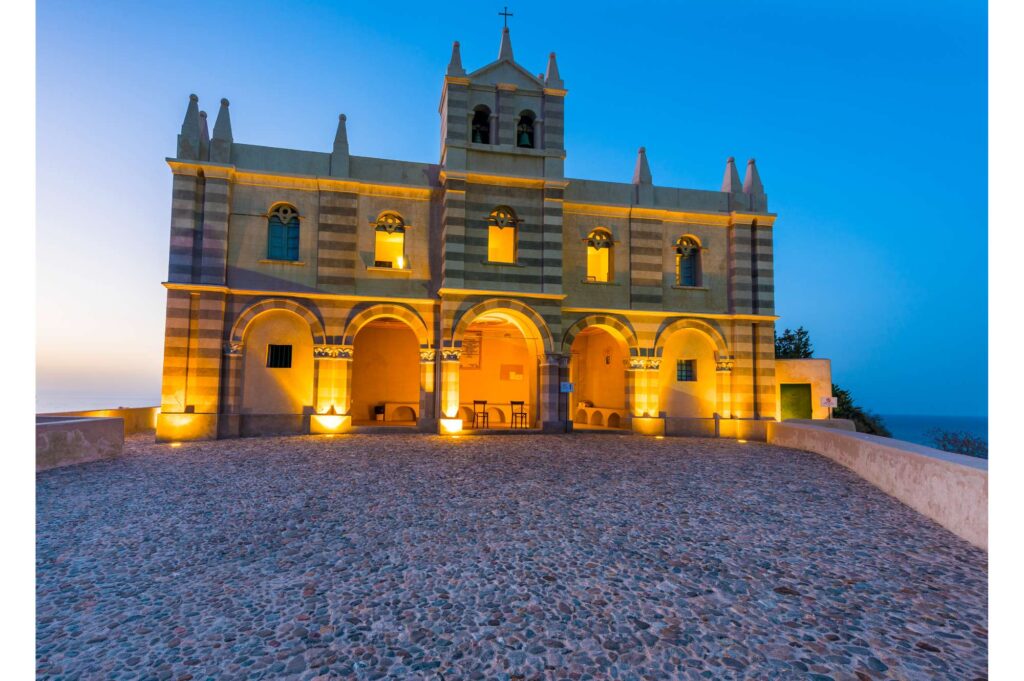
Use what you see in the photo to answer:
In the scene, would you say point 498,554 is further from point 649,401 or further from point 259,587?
point 649,401

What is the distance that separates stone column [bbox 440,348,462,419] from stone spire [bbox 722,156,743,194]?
13811 mm

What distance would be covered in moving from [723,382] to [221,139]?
21400 millimetres

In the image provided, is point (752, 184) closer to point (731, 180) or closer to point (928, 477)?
point (731, 180)

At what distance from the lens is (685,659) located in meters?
3.51

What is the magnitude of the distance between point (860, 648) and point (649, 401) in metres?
15.1

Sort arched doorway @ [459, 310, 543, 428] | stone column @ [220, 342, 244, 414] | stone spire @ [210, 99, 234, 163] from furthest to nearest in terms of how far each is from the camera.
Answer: arched doorway @ [459, 310, 543, 428], stone spire @ [210, 99, 234, 163], stone column @ [220, 342, 244, 414]

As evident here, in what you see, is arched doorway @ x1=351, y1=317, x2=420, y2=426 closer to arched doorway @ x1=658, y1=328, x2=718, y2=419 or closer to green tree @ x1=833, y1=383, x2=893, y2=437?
arched doorway @ x1=658, y1=328, x2=718, y2=419

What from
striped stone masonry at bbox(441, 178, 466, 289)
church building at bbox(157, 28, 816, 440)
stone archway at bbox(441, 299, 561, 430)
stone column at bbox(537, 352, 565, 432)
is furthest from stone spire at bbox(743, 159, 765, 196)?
striped stone masonry at bbox(441, 178, 466, 289)

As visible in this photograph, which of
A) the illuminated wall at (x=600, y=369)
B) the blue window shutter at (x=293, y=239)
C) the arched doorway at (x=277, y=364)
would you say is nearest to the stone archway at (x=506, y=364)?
the illuminated wall at (x=600, y=369)

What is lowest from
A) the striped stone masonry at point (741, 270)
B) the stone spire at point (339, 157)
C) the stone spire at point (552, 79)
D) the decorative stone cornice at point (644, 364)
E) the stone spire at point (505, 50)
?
the decorative stone cornice at point (644, 364)

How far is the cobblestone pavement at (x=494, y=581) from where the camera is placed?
3.49 metres

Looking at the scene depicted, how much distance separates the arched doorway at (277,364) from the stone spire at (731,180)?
1840 centimetres

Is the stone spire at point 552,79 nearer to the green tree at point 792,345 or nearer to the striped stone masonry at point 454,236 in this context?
the striped stone masonry at point 454,236

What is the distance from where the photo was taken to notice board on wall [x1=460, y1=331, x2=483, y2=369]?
23.0 metres
